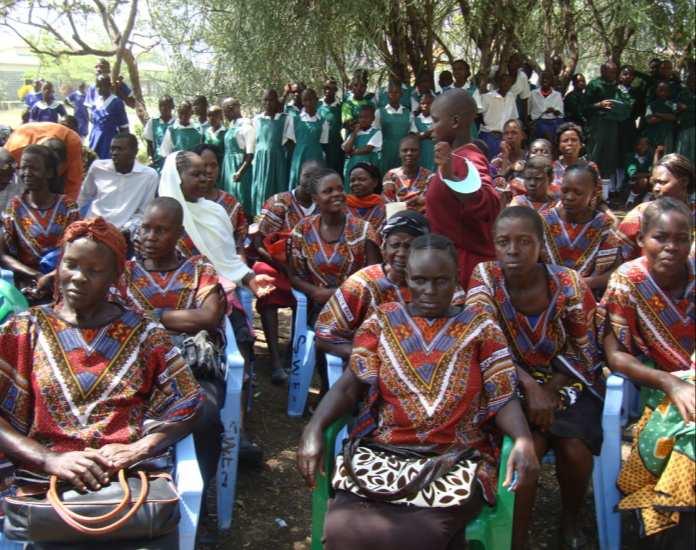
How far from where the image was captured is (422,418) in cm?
274

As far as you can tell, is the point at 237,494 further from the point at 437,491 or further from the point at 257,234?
the point at 257,234

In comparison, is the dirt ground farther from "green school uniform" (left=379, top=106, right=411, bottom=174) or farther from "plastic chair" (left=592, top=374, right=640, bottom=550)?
"green school uniform" (left=379, top=106, right=411, bottom=174)

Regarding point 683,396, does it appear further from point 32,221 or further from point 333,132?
point 333,132

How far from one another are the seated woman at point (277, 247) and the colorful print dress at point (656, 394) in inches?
90.9

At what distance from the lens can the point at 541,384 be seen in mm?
3148

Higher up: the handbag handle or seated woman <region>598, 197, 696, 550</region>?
seated woman <region>598, 197, 696, 550</region>

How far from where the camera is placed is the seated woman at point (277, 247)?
196 inches

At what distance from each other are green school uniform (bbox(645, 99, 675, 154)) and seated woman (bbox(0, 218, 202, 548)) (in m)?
9.27

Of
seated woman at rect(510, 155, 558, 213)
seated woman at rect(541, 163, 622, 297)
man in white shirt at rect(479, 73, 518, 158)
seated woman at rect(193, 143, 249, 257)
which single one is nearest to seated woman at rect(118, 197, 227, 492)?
seated woman at rect(193, 143, 249, 257)

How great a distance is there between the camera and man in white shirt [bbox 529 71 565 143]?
400 inches

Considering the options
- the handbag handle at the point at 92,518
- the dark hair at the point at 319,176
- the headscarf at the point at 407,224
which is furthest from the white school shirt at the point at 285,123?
the handbag handle at the point at 92,518

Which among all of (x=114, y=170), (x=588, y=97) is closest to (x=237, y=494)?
(x=114, y=170)

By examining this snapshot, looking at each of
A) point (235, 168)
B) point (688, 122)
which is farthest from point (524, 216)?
point (688, 122)

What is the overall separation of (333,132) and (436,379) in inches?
293
